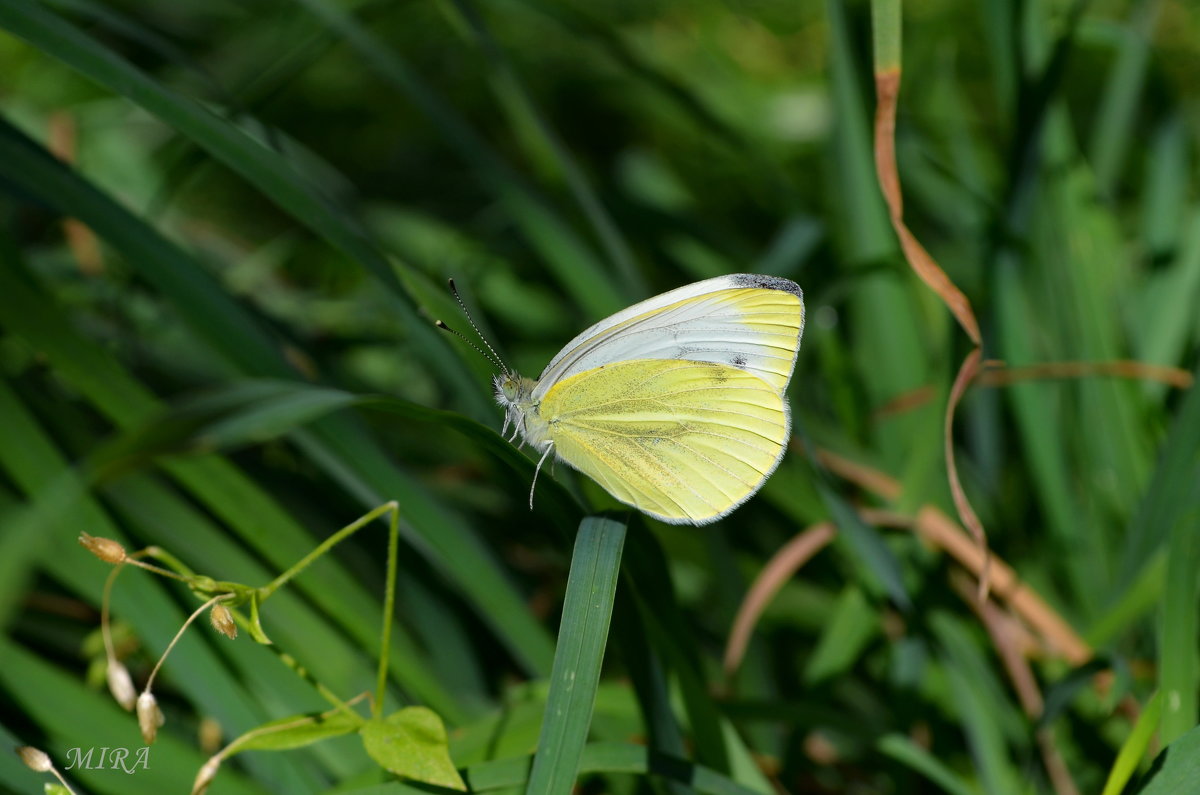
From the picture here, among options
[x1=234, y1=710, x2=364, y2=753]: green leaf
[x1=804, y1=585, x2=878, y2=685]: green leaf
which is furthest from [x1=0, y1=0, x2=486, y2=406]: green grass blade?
[x1=804, y1=585, x2=878, y2=685]: green leaf

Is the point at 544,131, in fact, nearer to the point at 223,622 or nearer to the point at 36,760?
the point at 223,622

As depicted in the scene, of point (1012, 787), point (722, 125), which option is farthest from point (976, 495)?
point (722, 125)

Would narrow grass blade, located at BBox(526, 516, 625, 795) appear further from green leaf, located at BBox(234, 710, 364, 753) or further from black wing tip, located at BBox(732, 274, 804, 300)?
black wing tip, located at BBox(732, 274, 804, 300)

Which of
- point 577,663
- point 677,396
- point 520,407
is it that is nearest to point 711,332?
point 677,396

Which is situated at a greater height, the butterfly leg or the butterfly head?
the butterfly head

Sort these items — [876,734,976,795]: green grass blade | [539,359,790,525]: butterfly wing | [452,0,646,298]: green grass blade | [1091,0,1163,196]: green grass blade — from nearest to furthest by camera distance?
[876,734,976,795]: green grass blade, [539,359,790,525]: butterfly wing, [452,0,646,298]: green grass blade, [1091,0,1163,196]: green grass blade

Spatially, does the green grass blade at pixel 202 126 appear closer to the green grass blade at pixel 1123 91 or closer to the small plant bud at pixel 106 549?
the small plant bud at pixel 106 549

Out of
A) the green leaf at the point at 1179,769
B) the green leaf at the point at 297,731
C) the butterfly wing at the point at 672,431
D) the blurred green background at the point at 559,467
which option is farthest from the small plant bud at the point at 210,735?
the green leaf at the point at 1179,769
